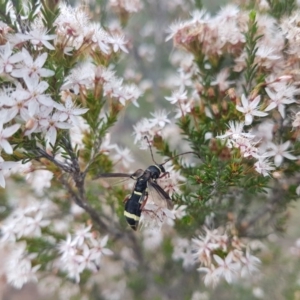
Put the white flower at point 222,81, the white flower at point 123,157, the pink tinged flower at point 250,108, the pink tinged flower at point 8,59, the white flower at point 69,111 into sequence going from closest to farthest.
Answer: the pink tinged flower at point 8,59 < the white flower at point 69,111 < the pink tinged flower at point 250,108 < the white flower at point 222,81 < the white flower at point 123,157

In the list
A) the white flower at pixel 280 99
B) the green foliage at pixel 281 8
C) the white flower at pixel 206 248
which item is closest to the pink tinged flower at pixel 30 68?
the white flower at pixel 280 99

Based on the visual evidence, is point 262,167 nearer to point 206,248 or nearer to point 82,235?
point 206,248

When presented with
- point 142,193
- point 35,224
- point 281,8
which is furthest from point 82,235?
point 281,8

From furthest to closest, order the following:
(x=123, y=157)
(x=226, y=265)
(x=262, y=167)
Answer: (x=123, y=157) → (x=226, y=265) → (x=262, y=167)

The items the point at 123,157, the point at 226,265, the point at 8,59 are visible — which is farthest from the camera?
the point at 123,157

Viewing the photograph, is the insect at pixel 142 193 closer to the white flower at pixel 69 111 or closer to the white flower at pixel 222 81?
the white flower at pixel 69 111

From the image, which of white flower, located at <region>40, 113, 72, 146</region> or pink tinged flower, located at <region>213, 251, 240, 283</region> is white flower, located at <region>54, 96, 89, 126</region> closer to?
white flower, located at <region>40, 113, 72, 146</region>
